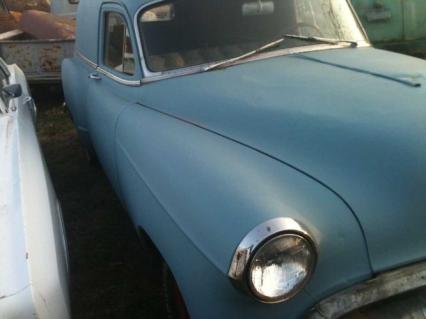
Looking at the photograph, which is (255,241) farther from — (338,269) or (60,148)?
(60,148)

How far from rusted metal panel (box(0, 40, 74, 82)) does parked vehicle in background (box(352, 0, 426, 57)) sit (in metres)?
4.01

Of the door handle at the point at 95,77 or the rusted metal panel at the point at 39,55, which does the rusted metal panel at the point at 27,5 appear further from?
the door handle at the point at 95,77

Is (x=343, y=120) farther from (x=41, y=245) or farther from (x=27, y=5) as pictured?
(x=27, y=5)

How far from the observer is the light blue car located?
171 cm

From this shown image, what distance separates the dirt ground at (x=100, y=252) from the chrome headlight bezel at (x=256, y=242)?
1326mm

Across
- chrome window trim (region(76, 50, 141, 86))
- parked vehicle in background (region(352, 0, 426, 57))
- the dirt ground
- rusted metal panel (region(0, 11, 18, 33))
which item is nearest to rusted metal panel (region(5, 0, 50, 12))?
rusted metal panel (region(0, 11, 18, 33))

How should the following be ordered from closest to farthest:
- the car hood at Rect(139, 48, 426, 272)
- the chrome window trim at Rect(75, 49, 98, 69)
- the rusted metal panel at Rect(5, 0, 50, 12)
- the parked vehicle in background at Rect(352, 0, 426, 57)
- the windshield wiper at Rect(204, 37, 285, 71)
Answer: the car hood at Rect(139, 48, 426, 272) → the windshield wiper at Rect(204, 37, 285, 71) → the chrome window trim at Rect(75, 49, 98, 69) → the parked vehicle in background at Rect(352, 0, 426, 57) → the rusted metal panel at Rect(5, 0, 50, 12)

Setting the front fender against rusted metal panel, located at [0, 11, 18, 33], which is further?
rusted metal panel, located at [0, 11, 18, 33]

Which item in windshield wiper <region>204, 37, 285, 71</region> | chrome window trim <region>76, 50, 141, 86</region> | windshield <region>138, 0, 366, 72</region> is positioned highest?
windshield <region>138, 0, 366, 72</region>

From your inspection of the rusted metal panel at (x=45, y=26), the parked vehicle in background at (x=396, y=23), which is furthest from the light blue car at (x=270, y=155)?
the rusted metal panel at (x=45, y=26)

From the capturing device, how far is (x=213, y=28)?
304 cm

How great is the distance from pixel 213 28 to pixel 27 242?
163 centimetres

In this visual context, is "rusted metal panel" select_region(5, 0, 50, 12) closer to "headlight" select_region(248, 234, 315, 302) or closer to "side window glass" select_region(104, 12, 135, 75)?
"side window glass" select_region(104, 12, 135, 75)

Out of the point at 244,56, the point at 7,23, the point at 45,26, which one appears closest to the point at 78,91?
the point at 244,56
